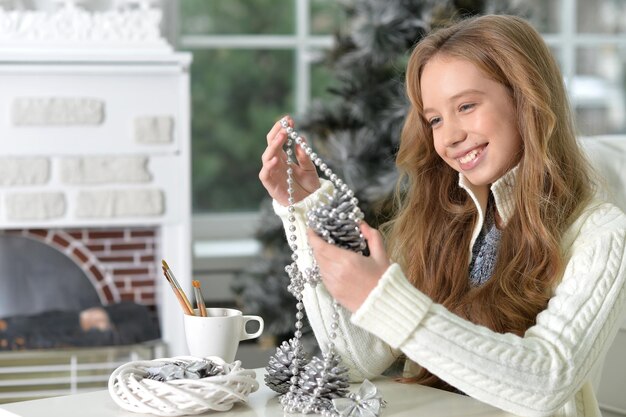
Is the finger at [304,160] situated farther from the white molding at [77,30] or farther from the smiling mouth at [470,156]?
the white molding at [77,30]

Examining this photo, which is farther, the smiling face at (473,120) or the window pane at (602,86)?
the window pane at (602,86)

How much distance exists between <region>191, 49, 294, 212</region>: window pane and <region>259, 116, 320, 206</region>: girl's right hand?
231 cm

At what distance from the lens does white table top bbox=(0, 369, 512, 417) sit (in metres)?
1.37

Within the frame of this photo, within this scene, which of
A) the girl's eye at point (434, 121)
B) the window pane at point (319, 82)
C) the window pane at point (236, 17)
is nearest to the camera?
the girl's eye at point (434, 121)

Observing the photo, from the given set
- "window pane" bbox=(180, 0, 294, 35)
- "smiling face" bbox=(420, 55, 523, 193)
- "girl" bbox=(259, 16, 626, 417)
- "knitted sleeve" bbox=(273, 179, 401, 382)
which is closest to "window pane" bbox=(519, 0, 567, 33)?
"window pane" bbox=(180, 0, 294, 35)

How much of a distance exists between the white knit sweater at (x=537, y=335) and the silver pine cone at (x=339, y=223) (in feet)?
0.24

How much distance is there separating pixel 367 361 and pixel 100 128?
1730 mm

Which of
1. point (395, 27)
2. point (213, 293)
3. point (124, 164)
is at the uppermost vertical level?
point (395, 27)

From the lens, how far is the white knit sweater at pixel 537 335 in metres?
1.35

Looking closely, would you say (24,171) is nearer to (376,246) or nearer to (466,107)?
(466,107)

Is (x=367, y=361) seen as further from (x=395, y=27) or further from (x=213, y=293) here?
(x=213, y=293)

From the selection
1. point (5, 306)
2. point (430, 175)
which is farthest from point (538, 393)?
point (5, 306)

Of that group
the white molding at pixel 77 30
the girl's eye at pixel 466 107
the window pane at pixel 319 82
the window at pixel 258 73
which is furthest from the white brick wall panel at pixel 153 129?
the girl's eye at pixel 466 107

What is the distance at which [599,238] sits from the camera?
1528 millimetres
